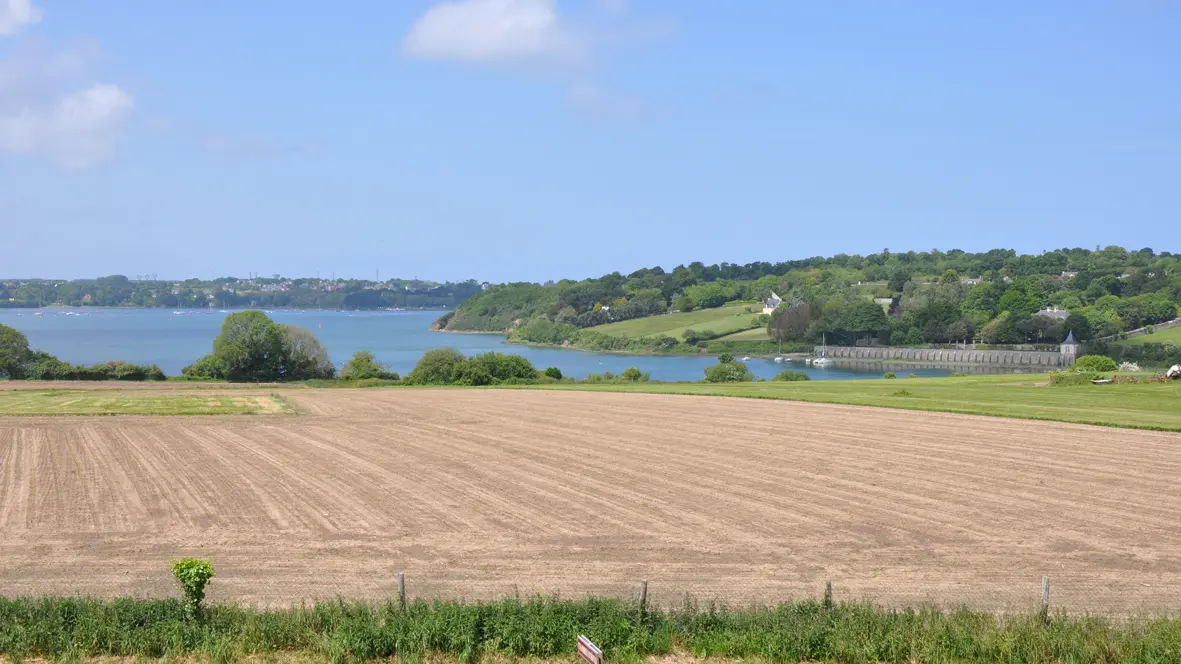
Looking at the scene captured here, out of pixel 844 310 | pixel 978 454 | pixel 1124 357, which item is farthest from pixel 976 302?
pixel 978 454

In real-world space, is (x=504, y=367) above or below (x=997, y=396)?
above

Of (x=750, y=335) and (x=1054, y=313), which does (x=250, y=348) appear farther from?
(x=1054, y=313)

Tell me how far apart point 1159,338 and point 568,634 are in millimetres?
142815

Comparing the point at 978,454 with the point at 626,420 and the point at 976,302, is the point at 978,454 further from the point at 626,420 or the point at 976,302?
the point at 976,302

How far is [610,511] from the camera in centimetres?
2416

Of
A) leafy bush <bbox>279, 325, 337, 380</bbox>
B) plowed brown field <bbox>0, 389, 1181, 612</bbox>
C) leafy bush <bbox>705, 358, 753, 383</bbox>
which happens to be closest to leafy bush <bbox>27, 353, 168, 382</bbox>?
leafy bush <bbox>279, 325, 337, 380</bbox>

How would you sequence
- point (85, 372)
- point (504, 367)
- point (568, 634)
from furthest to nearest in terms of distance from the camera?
point (85, 372) < point (504, 367) < point (568, 634)

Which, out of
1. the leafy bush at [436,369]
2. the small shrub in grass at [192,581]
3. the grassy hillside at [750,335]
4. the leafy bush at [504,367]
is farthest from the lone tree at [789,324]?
the small shrub in grass at [192,581]

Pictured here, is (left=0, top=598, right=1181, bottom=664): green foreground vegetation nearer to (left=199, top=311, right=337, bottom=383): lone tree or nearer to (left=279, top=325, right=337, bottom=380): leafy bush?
(left=199, top=311, right=337, bottom=383): lone tree

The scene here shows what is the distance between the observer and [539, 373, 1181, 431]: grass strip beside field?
42.3 metres

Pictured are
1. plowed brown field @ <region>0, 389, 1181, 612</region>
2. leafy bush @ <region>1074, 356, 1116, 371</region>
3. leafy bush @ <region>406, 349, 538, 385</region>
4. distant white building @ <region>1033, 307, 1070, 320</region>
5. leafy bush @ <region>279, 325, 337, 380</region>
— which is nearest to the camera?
plowed brown field @ <region>0, 389, 1181, 612</region>

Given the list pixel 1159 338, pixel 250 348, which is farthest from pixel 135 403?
pixel 1159 338

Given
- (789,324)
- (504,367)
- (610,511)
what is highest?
(789,324)

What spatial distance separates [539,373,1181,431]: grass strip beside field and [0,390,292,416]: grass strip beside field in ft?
66.5
